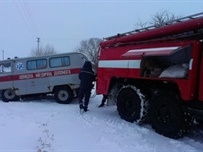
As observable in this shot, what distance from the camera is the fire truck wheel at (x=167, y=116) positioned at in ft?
19.5

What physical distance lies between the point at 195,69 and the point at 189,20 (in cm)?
116

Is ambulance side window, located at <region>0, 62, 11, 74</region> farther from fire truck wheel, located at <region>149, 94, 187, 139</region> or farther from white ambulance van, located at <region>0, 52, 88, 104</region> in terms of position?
fire truck wheel, located at <region>149, 94, 187, 139</region>

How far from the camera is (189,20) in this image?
581 centimetres

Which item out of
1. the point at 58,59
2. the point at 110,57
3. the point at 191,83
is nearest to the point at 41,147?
the point at 191,83

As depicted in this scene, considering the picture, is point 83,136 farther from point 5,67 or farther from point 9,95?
point 5,67

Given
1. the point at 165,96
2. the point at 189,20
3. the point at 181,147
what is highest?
the point at 189,20

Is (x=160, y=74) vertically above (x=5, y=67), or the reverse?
(x=160, y=74)

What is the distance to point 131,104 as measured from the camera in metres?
7.88

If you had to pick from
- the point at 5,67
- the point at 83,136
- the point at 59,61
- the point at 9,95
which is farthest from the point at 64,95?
the point at 83,136

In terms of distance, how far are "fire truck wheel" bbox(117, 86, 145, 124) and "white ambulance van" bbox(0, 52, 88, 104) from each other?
4570mm

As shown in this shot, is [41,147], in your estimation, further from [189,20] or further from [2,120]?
[189,20]

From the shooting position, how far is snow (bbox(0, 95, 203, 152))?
540 cm

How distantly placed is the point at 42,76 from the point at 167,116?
25.5 ft

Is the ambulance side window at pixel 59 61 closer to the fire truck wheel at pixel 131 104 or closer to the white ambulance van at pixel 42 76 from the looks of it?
the white ambulance van at pixel 42 76
